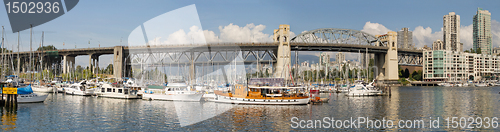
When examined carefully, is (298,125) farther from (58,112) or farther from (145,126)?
(58,112)

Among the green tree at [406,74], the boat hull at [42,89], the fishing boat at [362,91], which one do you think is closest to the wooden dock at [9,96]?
the boat hull at [42,89]

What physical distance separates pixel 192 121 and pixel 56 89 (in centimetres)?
5066

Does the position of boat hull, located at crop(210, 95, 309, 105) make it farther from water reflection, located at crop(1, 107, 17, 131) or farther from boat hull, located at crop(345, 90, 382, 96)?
water reflection, located at crop(1, 107, 17, 131)

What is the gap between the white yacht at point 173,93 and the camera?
50.2 metres

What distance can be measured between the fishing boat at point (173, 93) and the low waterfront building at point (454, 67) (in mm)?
135814

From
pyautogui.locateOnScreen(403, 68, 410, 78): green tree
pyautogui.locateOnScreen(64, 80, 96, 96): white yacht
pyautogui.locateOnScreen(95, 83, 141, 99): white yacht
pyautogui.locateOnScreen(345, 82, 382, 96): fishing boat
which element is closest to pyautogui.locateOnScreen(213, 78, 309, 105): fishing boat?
pyautogui.locateOnScreen(95, 83, 141, 99): white yacht

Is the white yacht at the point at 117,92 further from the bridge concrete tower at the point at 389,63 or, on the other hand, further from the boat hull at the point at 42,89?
the bridge concrete tower at the point at 389,63

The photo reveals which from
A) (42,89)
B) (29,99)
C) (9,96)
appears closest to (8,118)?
(9,96)

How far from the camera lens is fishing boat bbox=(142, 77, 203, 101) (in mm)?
50219

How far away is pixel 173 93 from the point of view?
Answer: 52312 millimetres

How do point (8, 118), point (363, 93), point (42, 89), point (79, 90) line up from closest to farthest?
1. point (8, 118)
2. point (79, 90)
3. point (363, 93)
4. point (42, 89)

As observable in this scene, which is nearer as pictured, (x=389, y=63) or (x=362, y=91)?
(x=362, y=91)

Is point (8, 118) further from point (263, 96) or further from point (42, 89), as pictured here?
point (42, 89)

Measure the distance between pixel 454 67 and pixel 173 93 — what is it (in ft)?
478
